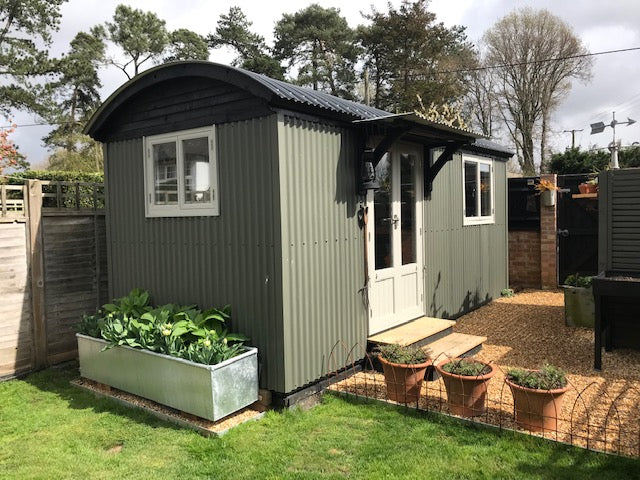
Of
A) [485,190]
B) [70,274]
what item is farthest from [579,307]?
[70,274]

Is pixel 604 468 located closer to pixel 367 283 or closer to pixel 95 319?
pixel 367 283

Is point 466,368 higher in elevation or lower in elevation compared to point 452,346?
higher

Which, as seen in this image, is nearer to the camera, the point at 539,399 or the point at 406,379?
the point at 539,399

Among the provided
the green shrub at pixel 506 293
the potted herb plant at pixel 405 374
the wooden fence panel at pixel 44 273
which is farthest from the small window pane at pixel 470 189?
the wooden fence panel at pixel 44 273

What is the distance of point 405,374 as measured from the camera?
4.02m

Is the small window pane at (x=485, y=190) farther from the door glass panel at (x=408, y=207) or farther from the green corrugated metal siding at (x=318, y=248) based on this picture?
the green corrugated metal siding at (x=318, y=248)

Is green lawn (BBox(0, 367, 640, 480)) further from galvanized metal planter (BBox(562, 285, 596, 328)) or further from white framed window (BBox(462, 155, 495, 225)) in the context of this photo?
white framed window (BBox(462, 155, 495, 225))

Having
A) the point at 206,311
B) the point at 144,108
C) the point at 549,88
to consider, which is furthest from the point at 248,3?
the point at 206,311

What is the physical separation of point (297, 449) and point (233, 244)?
1877 mm

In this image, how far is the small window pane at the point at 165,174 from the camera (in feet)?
16.3

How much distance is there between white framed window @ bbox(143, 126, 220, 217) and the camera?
4633 mm

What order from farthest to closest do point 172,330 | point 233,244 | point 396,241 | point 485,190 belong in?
point 485,190
point 396,241
point 233,244
point 172,330

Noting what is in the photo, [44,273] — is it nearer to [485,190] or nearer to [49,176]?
[49,176]

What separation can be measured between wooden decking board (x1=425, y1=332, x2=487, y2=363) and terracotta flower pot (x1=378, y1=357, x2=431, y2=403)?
0.71 m
